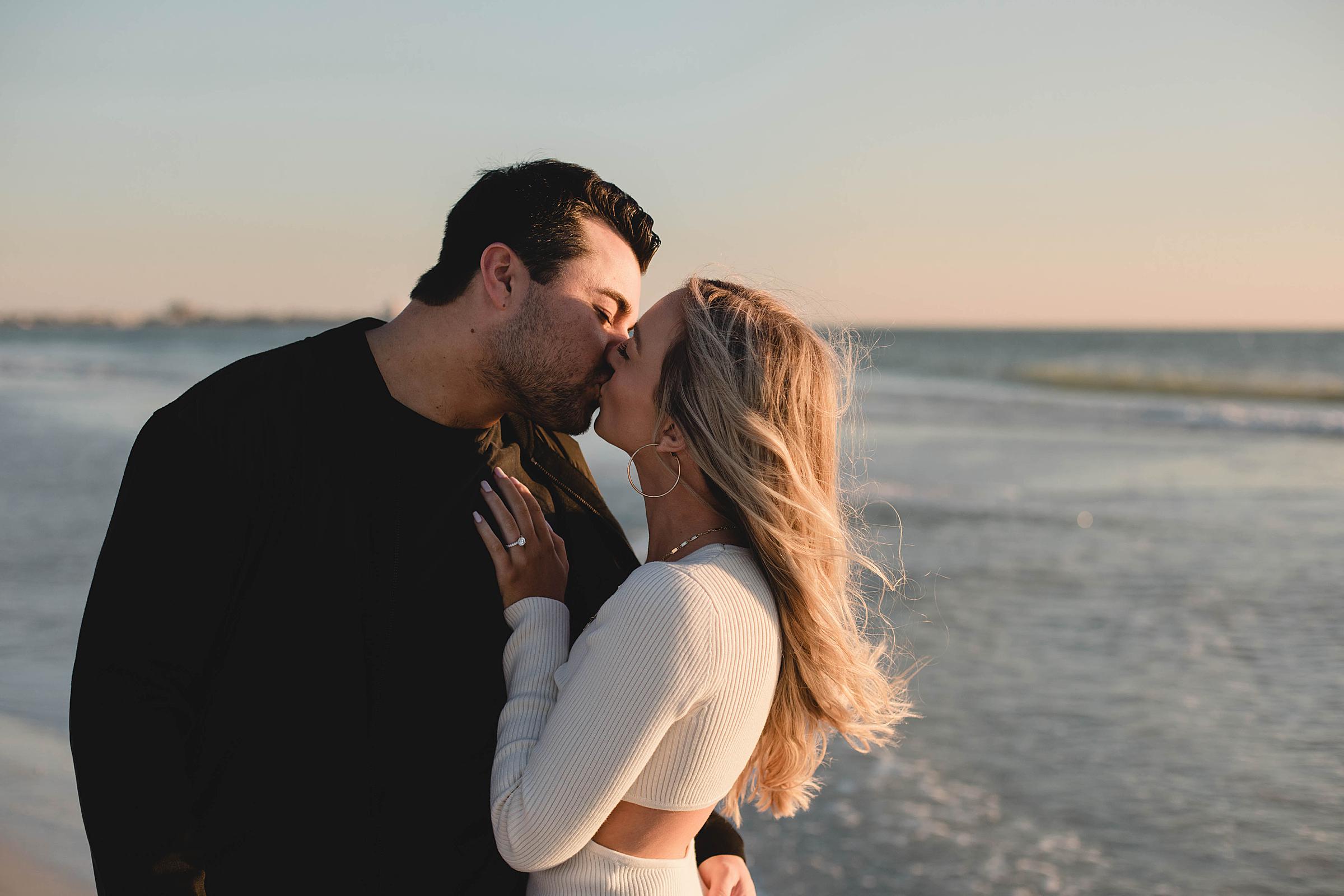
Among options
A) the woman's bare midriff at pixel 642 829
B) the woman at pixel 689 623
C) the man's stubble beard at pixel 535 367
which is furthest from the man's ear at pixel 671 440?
the woman's bare midriff at pixel 642 829

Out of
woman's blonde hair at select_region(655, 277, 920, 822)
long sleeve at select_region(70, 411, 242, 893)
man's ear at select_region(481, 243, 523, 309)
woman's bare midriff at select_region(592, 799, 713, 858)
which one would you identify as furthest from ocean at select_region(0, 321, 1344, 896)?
long sleeve at select_region(70, 411, 242, 893)

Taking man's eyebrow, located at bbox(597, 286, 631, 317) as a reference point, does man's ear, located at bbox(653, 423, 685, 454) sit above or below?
below

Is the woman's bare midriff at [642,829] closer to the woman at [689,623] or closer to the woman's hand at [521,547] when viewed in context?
the woman at [689,623]

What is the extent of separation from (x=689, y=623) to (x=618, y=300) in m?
1.07

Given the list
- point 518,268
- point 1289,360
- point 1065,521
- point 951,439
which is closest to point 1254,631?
point 1065,521

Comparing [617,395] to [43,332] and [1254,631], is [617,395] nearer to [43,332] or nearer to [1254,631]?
[1254,631]

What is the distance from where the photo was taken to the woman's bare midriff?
1.87m

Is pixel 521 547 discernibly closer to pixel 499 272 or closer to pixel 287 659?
pixel 287 659

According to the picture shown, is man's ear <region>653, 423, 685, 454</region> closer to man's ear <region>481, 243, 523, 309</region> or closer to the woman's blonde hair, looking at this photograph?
the woman's blonde hair

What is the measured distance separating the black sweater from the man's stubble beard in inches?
11.3

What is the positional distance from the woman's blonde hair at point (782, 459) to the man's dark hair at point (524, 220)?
431mm

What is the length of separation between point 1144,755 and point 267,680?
419 cm

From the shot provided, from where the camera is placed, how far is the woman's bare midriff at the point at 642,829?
1.87m

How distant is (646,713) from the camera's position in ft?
5.66
